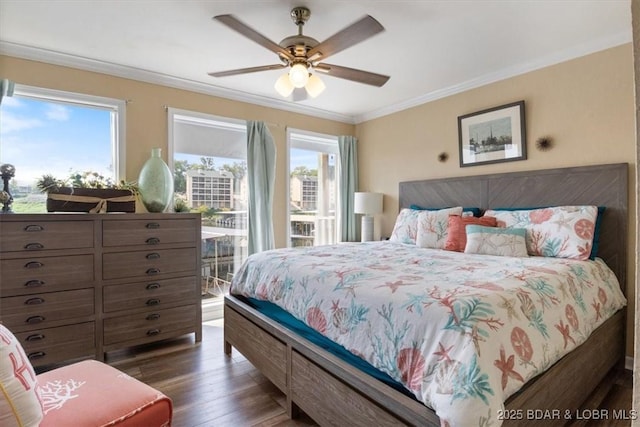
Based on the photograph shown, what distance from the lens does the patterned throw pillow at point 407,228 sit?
11.0 ft

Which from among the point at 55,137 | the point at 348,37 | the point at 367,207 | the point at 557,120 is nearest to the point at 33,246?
the point at 55,137

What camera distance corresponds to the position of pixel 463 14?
224 cm

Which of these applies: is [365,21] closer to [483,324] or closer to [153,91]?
[483,324]

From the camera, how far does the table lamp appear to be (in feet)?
14.1

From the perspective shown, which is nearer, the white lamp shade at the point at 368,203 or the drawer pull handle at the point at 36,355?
the drawer pull handle at the point at 36,355

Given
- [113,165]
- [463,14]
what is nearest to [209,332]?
[113,165]

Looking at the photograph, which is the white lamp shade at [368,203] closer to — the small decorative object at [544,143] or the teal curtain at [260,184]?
the teal curtain at [260,184]

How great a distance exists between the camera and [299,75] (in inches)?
85.0

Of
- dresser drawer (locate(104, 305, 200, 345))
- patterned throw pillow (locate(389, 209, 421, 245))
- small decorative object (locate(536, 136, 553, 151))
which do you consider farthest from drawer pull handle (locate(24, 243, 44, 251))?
small decorative object (locate(536, 136, 553, 151))

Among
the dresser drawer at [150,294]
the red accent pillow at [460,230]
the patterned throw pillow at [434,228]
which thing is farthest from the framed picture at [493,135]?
the dresser drawer at [150,294]

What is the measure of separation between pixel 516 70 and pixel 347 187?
240 cm

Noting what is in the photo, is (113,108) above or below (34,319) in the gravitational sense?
above

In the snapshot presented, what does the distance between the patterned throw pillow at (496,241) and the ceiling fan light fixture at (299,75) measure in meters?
1.77

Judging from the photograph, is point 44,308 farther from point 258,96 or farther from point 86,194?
point 258,96
